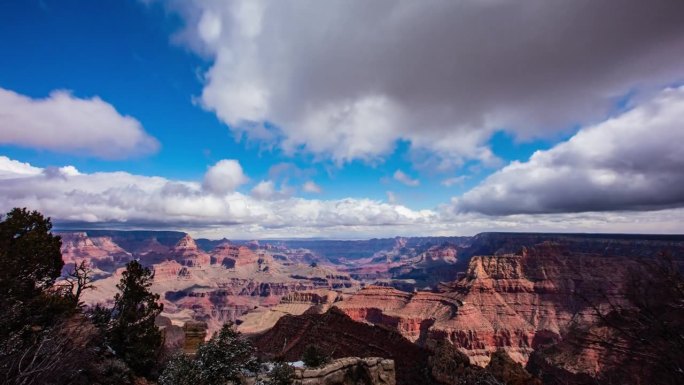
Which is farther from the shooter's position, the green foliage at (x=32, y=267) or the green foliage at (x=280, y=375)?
the green foliage at (x=32, y=267)

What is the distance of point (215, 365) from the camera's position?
1744 cm

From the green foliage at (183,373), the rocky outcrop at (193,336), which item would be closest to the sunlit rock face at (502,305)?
the rocky outcrop at (193,336)

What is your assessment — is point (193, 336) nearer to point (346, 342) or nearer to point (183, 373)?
point (183, 373)

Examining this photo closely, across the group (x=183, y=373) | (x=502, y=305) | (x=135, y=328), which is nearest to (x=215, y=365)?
(x=183, y=373)

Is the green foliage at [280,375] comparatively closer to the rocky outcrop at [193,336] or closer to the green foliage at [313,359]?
the green foliage at [313,359]

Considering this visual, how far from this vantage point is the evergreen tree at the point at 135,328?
79.5 feet

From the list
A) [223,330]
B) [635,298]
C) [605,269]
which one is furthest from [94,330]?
[605,269]

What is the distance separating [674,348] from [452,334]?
408 feet

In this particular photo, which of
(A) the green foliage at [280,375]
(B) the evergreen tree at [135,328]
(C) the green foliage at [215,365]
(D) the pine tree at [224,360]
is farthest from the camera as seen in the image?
(B) the evergreen tree at [135,328]

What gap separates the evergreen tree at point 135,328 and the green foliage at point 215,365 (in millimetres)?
8022

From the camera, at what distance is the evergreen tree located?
2423cm

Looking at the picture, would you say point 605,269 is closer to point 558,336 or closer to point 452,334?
point 558,336

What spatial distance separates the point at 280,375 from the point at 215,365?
3.53 meters

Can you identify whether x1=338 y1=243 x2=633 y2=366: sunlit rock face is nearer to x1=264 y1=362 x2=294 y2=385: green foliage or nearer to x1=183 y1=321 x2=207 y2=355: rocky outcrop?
x1=264 y1=362 x2=294 y2=385: green foliage
